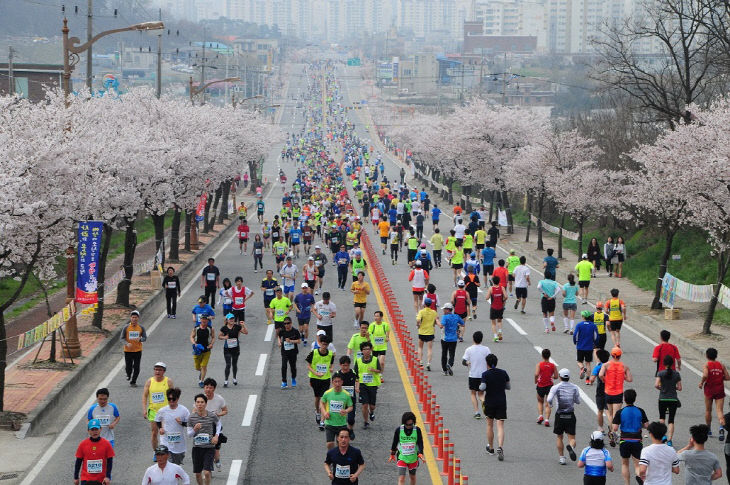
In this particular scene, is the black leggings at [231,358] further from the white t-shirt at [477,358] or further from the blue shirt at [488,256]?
the blue shirt at [488,256]

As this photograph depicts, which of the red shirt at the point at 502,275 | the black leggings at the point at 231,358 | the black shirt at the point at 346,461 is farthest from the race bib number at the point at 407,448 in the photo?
the red shirt at the point at 502,275

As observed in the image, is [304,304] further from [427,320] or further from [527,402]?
[527,402]

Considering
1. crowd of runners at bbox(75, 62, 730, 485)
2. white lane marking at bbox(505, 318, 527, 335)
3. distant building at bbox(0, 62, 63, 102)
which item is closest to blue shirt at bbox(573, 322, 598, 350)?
crowd of runners at bbox(75, 62, 730, 485)

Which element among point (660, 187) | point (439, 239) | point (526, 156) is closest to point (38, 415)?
point (660, 187)

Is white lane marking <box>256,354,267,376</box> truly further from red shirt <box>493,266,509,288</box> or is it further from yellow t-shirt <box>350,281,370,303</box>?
red shirt <box>493,266,509,288</box>

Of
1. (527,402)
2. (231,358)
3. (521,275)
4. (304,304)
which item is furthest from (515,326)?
(231,358)

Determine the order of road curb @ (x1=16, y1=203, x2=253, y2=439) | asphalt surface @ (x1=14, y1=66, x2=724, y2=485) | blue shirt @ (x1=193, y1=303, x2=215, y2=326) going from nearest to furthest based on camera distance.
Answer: asphalt surface @ (x1=14, y1=66, x2=724, y2=485), road curb @ (x1=16, y1=203, x2=253, y2=439), blue shirt @ (x1=193, y1=303, x2=215, y2=326)
